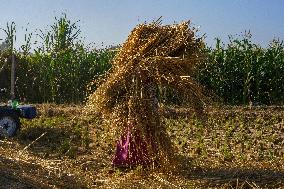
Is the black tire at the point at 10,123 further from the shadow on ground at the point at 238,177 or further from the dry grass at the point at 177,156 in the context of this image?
the shadow on ground at the point at 238,177

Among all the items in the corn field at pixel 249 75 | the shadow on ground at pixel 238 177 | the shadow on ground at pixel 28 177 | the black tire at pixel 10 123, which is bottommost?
the shadow on ground at pixel 238 177

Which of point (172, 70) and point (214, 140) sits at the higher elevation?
point (172, 70)

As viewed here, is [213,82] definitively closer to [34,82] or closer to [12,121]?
[34,82]

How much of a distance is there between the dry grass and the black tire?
0.17m

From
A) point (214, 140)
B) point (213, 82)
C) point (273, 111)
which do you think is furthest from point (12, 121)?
point (213, 82)

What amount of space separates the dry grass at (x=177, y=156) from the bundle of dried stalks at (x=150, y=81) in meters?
0.31

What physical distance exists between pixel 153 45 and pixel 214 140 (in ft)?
11.1

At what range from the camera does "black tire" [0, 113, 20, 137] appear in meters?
9.69

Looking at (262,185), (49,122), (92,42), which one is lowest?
(262,185)

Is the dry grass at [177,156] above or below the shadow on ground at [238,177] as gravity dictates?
above

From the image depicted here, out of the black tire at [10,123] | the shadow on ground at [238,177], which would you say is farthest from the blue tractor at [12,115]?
the shadow on ground at [238,177]

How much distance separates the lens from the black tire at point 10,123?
9688 mm

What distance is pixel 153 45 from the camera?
22.1 feet

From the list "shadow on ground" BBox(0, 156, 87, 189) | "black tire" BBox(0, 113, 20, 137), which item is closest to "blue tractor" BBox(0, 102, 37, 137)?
"black tire" BBox(0, 113, 20, 137)
